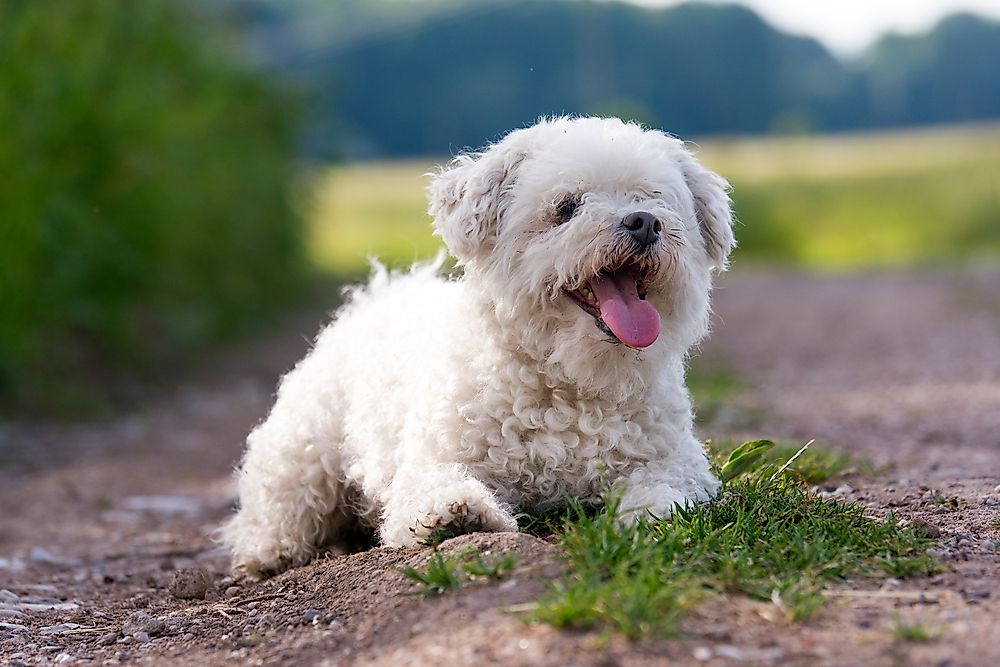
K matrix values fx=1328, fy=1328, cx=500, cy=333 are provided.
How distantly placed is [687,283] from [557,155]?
67 centimetres

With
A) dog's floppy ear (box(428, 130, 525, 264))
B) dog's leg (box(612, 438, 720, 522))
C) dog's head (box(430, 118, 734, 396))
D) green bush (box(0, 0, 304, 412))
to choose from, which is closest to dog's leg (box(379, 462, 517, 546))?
dog's leg (box(612, 438, 720, 522))

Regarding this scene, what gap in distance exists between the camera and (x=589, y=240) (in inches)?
181

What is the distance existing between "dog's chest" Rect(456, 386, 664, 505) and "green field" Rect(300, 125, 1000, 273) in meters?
21.1

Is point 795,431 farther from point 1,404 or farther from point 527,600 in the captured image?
point 1,404

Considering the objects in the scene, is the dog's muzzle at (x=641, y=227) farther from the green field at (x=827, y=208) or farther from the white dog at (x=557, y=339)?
the green field at (x=827, y=208)

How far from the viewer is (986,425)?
854 centimetres

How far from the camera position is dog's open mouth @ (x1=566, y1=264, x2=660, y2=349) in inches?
183

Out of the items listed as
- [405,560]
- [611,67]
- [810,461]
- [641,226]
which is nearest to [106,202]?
[810,461]

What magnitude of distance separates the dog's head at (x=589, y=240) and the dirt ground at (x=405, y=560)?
84 cm

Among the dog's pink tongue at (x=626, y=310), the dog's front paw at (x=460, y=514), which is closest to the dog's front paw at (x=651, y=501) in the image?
the dog's front paw at (x=460, y=514)

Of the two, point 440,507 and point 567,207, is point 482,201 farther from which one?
point 440,507

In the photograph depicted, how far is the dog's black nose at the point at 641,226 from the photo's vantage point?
459 cm

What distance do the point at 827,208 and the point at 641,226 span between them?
3680cm

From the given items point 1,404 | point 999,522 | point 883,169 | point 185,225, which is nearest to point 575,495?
point 999,522
